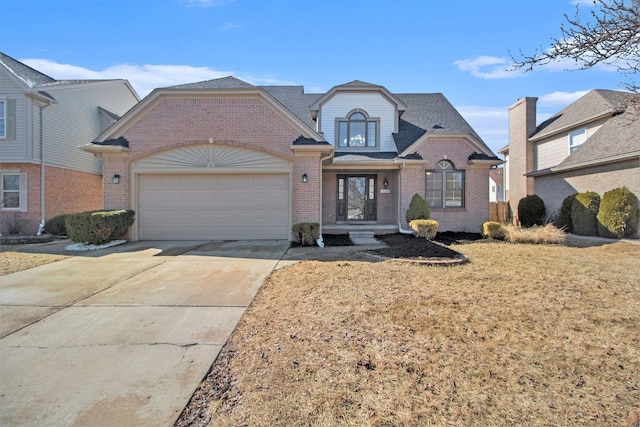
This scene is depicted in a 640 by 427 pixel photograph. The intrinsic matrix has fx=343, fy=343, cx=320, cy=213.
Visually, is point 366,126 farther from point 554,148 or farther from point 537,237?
point 554,148

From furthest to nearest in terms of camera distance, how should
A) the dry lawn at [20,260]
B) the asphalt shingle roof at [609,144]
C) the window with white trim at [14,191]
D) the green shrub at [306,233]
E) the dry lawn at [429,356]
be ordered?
the window with white trim at [14,191] → the asphalt shingle roof at [609,144] → the green shrub at [306,233] → the dry lawn at [20,260] → the dry lawn at [429,356]

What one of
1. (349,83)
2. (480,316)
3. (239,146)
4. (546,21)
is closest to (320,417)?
(480,316)

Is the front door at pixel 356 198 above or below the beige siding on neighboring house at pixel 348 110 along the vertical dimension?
below

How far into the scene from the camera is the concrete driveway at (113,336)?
2596 mm

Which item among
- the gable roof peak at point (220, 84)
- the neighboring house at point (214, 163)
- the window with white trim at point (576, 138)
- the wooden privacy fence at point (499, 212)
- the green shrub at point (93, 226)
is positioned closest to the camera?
the green shrub at point (93, 226)

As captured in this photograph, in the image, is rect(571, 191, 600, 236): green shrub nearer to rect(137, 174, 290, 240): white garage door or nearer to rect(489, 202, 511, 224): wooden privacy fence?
rect(489, 202, 511, 224): wooden privacy fence

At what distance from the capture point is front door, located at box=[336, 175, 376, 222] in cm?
1510

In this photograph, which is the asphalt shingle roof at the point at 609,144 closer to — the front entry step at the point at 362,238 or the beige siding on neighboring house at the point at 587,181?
the beige siding on neighboring house at the point at 587,181

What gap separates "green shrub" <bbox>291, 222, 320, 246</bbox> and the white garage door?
752mm

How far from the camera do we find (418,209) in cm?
1308

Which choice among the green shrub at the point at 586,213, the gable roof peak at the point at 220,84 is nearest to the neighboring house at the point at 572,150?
the green shrub at the point at 586,213

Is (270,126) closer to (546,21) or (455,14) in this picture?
(455,14)

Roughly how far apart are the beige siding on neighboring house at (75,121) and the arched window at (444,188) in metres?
16.2

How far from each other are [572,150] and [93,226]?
826 inches
